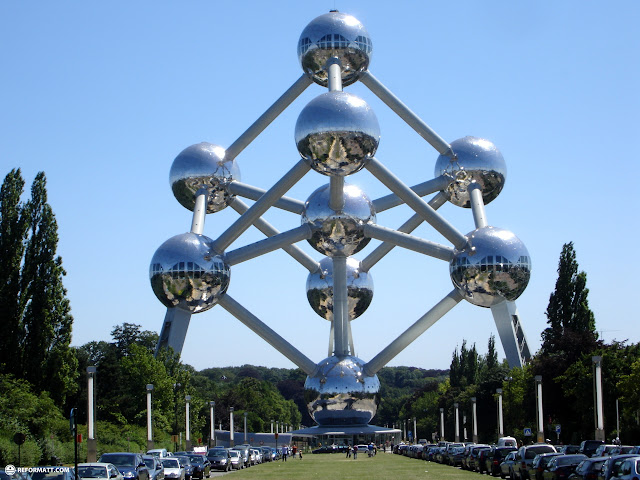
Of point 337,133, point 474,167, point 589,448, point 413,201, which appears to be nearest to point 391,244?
point 474,167

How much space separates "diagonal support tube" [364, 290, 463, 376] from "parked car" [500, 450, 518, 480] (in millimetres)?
6169

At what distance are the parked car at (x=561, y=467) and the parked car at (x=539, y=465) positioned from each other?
51 centimetres

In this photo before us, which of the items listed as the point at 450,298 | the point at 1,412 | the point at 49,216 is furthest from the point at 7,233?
the point at 450,298

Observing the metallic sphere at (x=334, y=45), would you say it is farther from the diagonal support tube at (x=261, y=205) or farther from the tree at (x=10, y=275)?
the tree at (x=10, y=275)

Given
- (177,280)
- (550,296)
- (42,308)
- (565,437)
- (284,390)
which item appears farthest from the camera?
(284,390)

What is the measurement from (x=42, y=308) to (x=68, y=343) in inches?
67.6

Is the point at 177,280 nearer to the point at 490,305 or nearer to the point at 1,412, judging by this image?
the point at 1,412

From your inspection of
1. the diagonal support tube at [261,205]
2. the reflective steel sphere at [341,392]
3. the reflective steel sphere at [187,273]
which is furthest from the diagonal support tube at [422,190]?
the reflective steel sphere at [187,273]

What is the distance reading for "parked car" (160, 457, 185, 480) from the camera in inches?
1073

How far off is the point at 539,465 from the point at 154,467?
31.1 ft

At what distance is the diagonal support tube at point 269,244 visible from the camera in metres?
33.0

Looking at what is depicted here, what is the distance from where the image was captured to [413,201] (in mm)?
32750

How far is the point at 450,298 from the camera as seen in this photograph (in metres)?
35.2

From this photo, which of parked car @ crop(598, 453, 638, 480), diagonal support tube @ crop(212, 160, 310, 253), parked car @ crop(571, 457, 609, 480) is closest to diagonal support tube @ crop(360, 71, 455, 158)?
diagonal support tube @ crop(212, 160, 310, 253)
